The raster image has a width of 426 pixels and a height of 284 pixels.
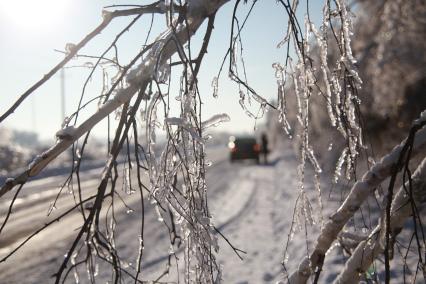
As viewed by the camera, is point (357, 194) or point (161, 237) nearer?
point (357, 194)

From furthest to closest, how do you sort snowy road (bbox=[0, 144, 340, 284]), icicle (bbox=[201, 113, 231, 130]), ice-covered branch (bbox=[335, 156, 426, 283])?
snowy road (bbox=[0, 144, 340, 284]), ice-covered branch (bbox=[335, 156, 426, 283]), icicle (bbox=[201, 113, 231, 130])

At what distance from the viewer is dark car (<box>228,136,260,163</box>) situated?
2788 centimetres

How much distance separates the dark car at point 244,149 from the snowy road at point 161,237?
12529 millimetres

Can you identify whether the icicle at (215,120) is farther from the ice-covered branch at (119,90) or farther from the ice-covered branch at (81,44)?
the ice-covered branch at (81,44)

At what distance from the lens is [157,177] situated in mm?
1555

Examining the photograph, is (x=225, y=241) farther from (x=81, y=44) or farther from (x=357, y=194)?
(x=81, y=44)

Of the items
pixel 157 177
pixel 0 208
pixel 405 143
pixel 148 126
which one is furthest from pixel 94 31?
pixel 0 208

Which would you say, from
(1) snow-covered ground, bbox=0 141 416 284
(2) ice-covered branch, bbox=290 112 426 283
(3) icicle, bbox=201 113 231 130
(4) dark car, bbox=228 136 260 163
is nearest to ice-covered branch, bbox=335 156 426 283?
(2) ice-covered branch, bbox=290 112 426 283

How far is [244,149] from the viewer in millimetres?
28188

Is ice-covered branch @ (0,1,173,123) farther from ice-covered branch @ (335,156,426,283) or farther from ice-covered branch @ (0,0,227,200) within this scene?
ice-covered branch @ (335,156,426,283)

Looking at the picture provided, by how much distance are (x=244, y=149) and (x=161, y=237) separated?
2002 centimetres

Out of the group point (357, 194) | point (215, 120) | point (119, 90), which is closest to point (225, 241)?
point (357, 194)

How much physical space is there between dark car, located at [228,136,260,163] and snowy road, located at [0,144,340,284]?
12.5 m

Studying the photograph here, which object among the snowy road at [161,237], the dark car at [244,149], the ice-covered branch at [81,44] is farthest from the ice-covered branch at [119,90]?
the dark car at [244,149]
